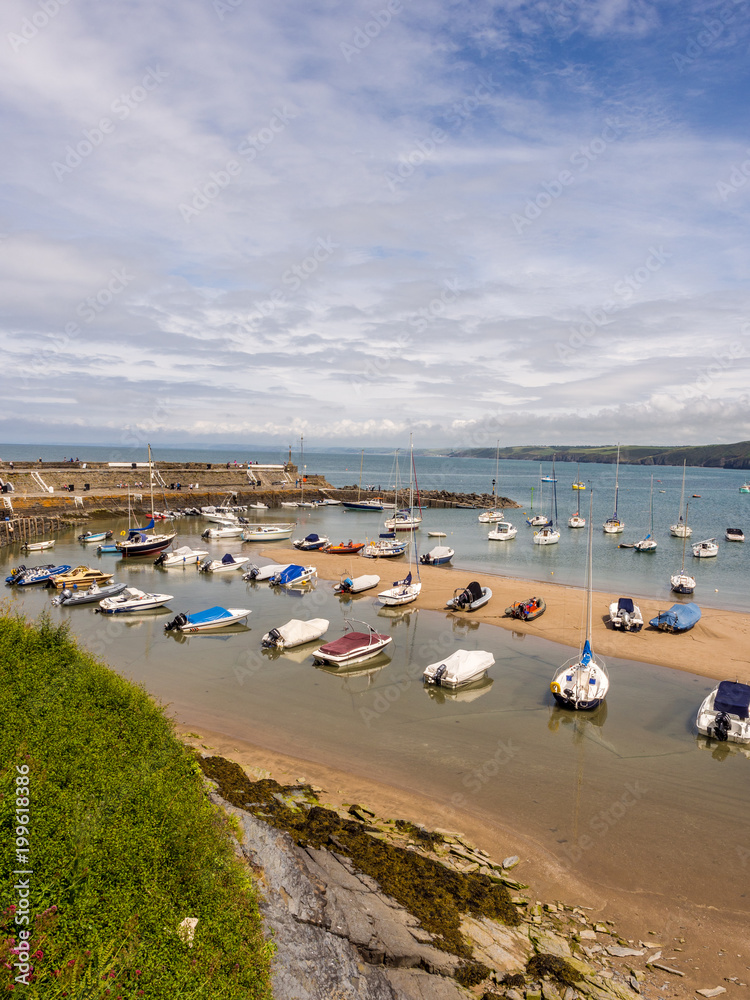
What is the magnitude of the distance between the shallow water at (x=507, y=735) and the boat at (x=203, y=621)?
0.53m

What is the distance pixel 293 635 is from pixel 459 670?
8.08 meters

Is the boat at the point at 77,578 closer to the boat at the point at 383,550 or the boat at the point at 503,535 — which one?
the boat at the point at 383,550

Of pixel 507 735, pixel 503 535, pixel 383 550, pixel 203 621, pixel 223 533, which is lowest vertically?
pixel 507 735

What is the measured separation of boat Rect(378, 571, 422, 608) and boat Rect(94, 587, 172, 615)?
12.2 m

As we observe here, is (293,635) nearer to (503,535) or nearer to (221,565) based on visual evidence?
(221,565)

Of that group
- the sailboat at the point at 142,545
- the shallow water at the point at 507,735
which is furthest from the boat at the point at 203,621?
the sailboat at the point at 142,545

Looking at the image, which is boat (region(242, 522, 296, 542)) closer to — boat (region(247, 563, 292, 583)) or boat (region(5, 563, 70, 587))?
boat (region(247, 563, 292, 583))

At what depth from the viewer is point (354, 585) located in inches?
1411

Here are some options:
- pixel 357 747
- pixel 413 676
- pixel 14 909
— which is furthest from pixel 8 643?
pixel 413 676

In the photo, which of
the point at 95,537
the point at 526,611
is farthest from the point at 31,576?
the point at 526,611

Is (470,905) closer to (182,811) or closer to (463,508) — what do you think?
(182,811)

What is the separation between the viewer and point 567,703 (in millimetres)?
19750

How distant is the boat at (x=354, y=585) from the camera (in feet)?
117

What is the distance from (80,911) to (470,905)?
6.61 m
